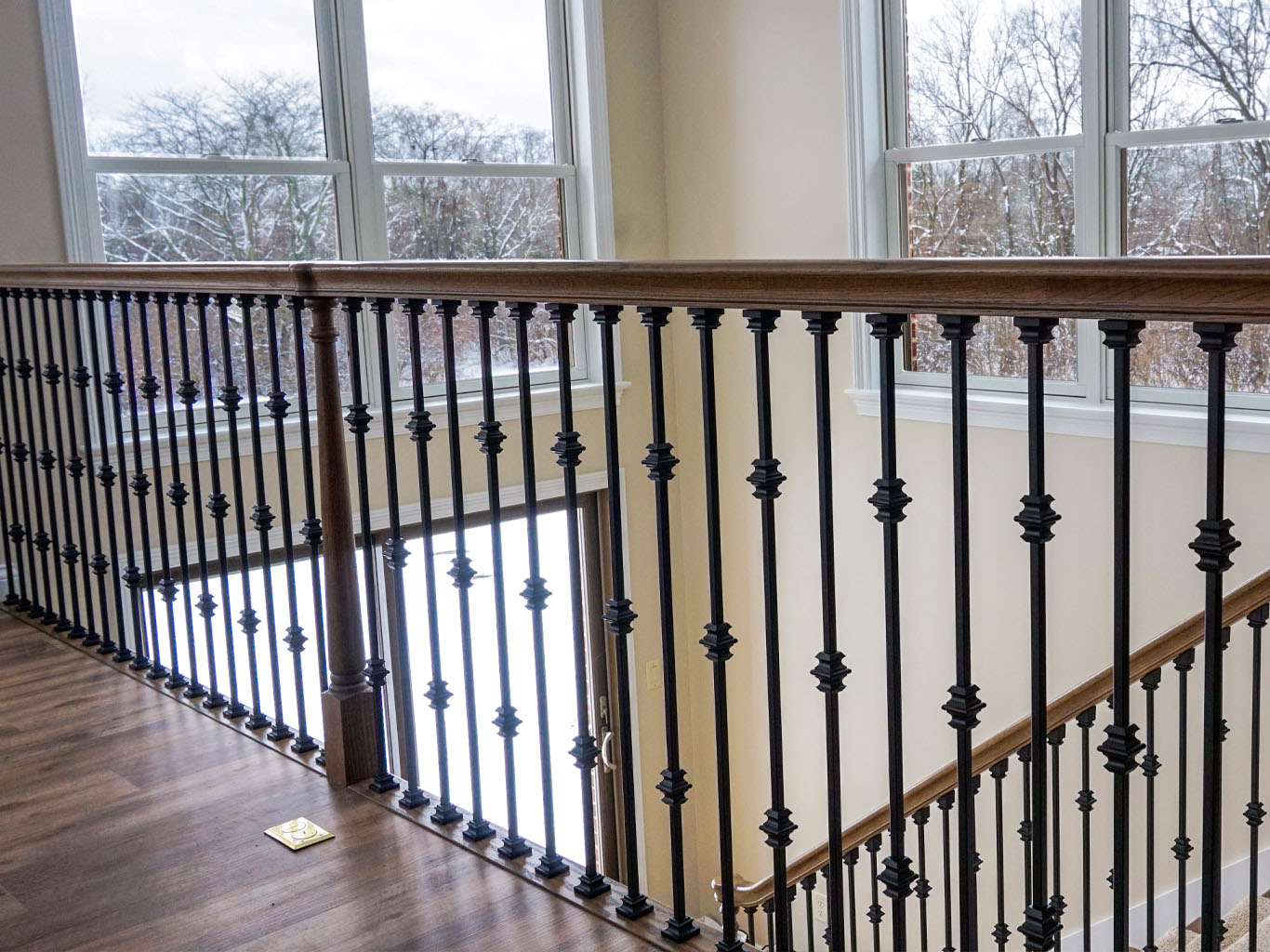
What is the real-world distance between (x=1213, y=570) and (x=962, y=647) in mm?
317

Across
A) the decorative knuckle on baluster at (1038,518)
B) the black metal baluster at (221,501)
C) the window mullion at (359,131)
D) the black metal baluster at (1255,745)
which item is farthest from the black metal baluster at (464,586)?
the window mullion at (359,131)

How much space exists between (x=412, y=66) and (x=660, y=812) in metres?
3.63

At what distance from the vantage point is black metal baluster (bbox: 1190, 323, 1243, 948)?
44.8 inches

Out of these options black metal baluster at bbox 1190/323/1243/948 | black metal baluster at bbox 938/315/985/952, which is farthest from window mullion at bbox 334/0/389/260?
black metal baluster at bbox 1190/323/1243/948

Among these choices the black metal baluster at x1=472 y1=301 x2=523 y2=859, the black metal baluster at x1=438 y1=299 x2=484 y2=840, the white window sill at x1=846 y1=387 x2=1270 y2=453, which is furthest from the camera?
the white window sill at x1=846 y1=387 x2=1270 y2=453

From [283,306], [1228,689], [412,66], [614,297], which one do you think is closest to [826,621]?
[614,297]

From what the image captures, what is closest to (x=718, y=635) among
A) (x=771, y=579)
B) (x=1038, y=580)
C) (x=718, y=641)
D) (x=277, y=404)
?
(x=718, y=641)

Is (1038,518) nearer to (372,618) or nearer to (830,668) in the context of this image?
(830,668)

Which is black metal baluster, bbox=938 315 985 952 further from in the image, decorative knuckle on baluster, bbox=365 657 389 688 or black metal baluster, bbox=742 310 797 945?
decorative knuckle on baluster, bbox=365 657 389 688

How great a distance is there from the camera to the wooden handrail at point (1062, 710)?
9.68 feet

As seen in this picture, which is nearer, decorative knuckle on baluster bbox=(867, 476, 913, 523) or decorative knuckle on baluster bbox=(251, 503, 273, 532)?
decorative knuckle on baluster bbox=(867, 476, 913, 523)

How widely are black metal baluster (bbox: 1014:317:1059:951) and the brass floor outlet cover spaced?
3.83 feet

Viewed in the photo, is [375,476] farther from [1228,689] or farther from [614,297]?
[614,297]

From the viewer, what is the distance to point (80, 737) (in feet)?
8.57
